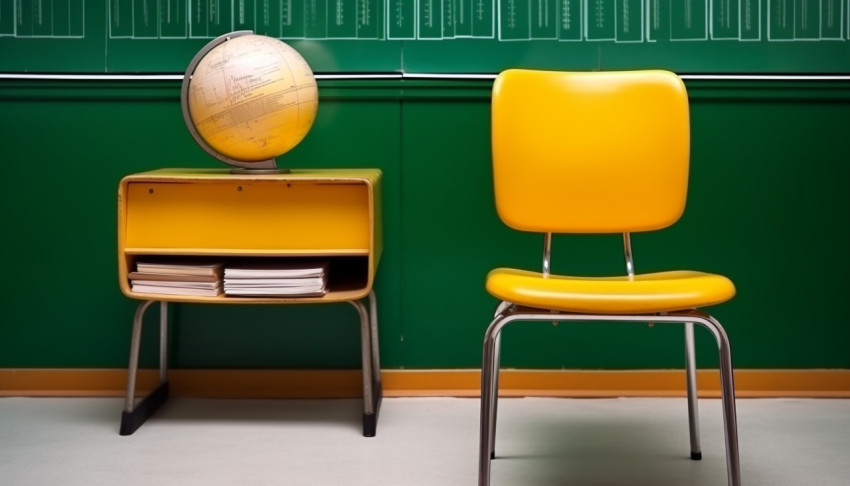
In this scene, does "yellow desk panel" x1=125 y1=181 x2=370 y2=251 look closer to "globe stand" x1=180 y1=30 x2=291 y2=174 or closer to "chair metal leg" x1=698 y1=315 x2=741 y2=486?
"globe stand" x1=180 y1=30 x2=291 y2=174

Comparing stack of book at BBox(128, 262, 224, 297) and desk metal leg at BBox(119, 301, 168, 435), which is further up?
stack of book at BBox(128, 262, 224, 297)

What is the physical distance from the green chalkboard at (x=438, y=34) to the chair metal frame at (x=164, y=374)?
2.50 feet

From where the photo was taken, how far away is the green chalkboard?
106 inches

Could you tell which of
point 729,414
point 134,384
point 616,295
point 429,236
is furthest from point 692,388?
point 134,384

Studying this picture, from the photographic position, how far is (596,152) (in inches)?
84.4

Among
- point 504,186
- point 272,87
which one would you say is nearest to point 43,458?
point 272,87

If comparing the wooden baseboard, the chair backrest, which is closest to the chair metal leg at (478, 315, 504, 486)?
the chair backrest

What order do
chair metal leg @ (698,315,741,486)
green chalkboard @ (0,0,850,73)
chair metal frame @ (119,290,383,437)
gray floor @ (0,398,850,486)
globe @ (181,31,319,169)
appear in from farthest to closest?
green chalkboard @ (0,0,850,73)
chair metal frame @ (119,290,383,437)
globe @ (181,31,319,169)
gray floor @ (0,398,850,486)
chair metal leg @ (698,315,741,486)

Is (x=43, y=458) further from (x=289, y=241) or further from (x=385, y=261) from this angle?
(x=385, y=261)

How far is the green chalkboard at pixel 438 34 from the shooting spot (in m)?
2.70

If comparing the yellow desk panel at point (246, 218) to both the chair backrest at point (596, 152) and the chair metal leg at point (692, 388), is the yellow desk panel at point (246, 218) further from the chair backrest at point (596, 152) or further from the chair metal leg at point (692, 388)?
the chair metal leg at point (692, 388)

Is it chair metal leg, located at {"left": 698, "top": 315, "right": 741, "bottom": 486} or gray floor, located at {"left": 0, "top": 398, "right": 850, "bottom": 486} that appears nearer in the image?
chair metal leg, located at {"left": 698, "top": 315, "right": 741, "bottom": 486}

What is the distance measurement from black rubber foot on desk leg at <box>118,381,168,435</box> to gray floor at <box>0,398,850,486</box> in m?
0.03

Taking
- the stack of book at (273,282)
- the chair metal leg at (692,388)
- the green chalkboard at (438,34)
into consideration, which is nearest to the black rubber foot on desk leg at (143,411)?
the stack of book at (273,282)
